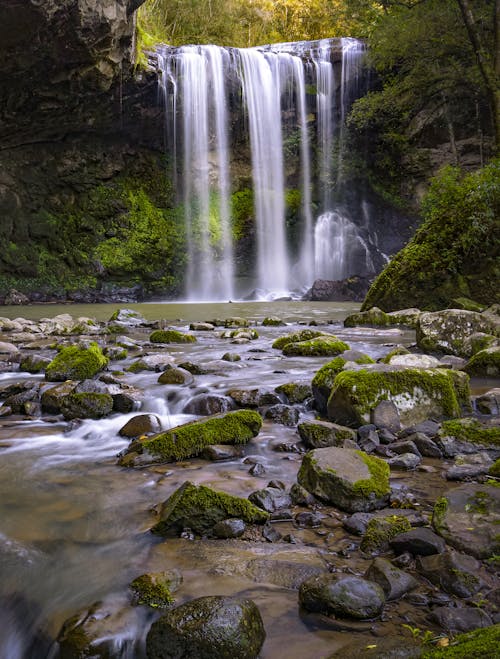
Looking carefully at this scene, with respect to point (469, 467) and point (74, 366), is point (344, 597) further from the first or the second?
point (74, 366)

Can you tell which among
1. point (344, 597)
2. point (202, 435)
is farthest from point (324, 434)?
point (344, 597)

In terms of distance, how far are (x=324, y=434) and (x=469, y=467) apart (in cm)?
92

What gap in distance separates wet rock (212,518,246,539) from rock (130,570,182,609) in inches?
12.8

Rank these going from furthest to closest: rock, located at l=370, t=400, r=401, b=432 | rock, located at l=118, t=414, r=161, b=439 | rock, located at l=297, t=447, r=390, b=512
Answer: rock, located at l=118, t=414, r=161, b=439 → rock, located at l=370, t=400, r=401, b=432 → rock, located at l=297, t=447, r=390, b=512

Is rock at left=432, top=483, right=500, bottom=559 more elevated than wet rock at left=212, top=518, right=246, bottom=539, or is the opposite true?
rock at left=432, top=483, right=500, bottom=559

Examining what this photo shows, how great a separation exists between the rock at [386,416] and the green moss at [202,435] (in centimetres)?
83

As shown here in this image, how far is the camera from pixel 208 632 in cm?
148

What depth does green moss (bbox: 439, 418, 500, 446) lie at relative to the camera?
10.3ft

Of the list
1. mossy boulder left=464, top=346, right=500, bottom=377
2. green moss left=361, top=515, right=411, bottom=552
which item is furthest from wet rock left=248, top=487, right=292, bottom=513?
mossy boulder left=464, top=346, right=500, bottom=377

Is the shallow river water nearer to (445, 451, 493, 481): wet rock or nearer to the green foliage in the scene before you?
(445, 451, 493, 481): wet rock

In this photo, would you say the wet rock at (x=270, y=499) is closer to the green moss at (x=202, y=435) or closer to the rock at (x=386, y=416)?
the green moss at (x=202, y=435)

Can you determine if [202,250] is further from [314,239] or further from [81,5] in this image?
[81,5]

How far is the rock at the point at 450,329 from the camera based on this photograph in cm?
645

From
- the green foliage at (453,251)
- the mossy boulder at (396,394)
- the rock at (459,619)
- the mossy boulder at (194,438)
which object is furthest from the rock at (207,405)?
the green foliage at (453,251)
